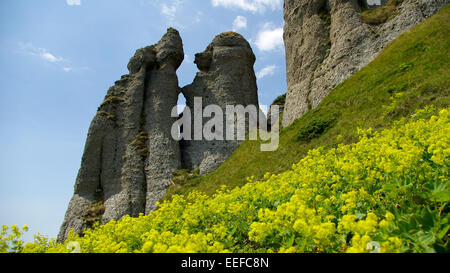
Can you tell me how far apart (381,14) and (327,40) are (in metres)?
6.27

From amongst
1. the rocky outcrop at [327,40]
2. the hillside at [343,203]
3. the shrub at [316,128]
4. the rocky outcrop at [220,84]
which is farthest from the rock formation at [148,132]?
the hillside at [343,203]

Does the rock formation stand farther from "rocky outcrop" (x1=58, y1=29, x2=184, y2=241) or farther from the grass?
the grass

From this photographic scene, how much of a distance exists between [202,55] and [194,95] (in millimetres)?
7237

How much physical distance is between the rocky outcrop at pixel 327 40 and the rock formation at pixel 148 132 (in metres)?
8.40

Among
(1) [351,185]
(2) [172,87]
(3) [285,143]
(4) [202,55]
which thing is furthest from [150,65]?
(1) [351,185]

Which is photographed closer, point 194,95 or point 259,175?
point 259,175

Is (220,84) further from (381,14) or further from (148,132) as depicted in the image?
(381,14)

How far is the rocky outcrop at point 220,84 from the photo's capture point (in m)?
37.6

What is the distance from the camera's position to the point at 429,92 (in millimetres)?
16328

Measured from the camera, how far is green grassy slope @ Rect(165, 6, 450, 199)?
16812 mm

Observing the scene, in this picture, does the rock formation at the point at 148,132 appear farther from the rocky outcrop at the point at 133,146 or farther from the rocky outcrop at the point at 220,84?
the rocky outcrop at the point at 220,84
